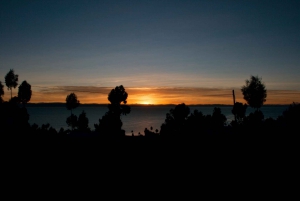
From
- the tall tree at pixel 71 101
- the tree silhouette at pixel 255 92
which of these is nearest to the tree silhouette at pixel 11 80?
the tall tree at pixel 71 101

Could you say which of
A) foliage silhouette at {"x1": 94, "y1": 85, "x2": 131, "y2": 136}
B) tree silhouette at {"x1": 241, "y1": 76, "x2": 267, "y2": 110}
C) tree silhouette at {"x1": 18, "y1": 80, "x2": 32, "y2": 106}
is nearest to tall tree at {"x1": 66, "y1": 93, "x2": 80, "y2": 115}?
tree silhouette at {"x1": 18, "y1": 80, "x2": 32, "y2": 106}

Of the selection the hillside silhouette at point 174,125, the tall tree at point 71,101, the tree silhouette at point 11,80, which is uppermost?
the tree silhouette at point 11,80

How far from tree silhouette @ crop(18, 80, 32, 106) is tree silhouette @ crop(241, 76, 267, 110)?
43.2m

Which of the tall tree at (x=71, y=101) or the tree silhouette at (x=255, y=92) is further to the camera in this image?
the tall tree at (x=71, y=101)

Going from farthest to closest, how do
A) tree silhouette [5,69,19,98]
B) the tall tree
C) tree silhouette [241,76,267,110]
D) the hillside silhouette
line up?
1. the tall tree
2. tree silhouette [5,69,19,98]
3. tree silhouette [241,76,267,110]
4. the hillside silhouette

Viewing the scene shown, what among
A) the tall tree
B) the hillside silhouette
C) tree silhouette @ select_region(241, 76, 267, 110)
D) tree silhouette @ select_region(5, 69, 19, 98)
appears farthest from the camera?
the tall tree

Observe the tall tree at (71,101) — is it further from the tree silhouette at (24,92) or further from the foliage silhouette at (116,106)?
the foliage silhouette at (116,106)

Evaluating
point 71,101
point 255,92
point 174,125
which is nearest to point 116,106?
point 174,125

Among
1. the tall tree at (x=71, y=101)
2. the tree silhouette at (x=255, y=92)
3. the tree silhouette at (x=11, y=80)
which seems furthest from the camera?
the tall tree at (x=71, y=101)

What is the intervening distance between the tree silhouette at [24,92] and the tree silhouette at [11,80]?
8.65 ft

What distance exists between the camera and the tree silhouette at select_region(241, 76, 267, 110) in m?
37.5

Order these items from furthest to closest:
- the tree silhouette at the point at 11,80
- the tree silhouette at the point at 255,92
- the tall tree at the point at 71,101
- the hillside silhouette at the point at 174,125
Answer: the tall tree at the point at 71,101 < the tree silhouette at the point at 11,80 < the tree silhouette at the point at 255,92 < the hillside silhouette at the point at 174,125

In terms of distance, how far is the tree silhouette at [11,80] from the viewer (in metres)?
46.5

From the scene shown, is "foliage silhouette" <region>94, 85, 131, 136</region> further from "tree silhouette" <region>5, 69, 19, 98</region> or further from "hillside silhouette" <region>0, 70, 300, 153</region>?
"tree silhouette" <region>5, 69, 19, 98</region>
